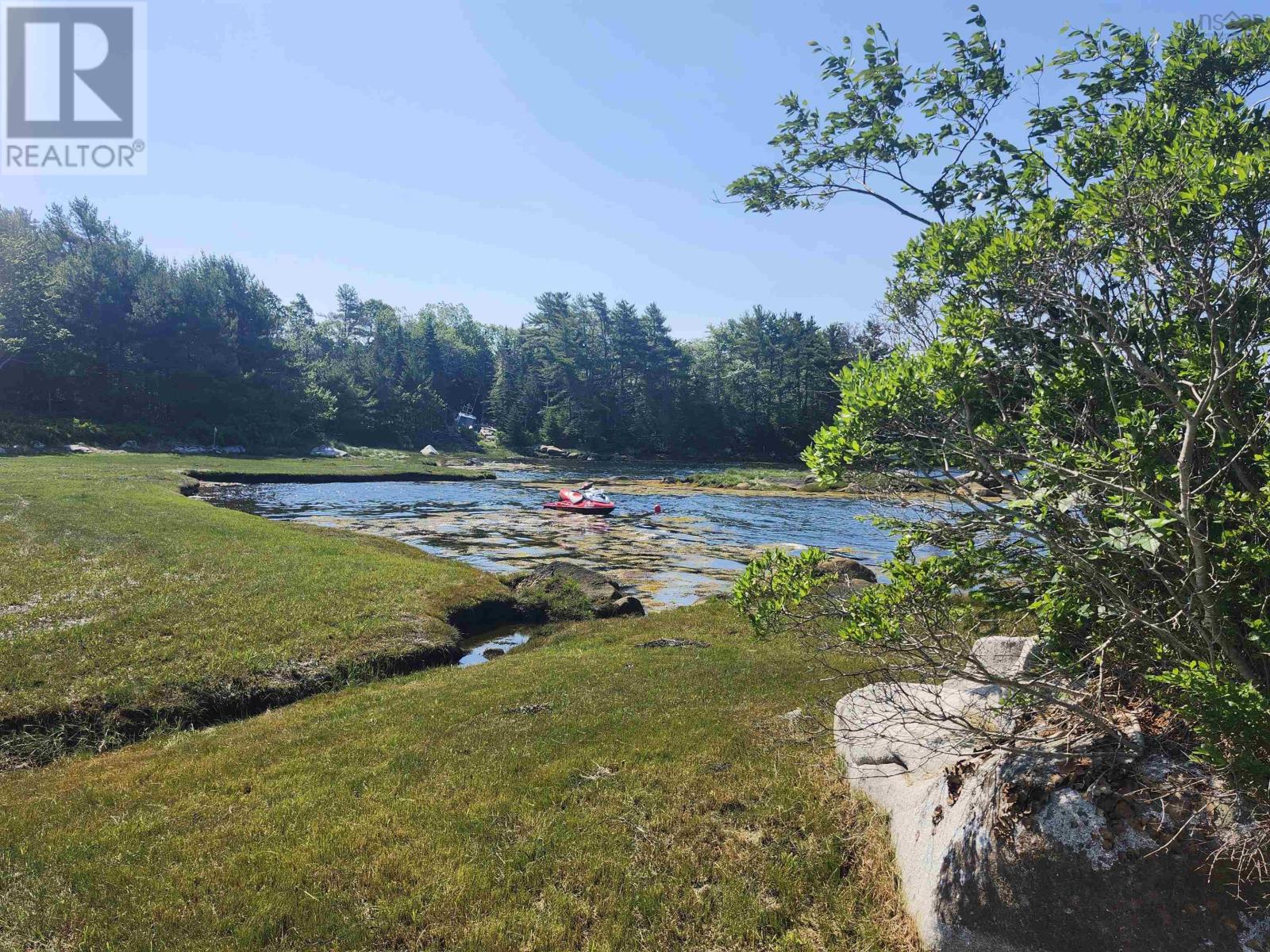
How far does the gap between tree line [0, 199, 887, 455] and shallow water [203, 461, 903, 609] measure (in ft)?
125

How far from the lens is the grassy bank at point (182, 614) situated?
1329cm

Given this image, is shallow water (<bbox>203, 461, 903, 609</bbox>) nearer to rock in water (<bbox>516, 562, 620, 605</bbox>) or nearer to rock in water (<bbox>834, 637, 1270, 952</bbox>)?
rock in water (<bbox>516, 562, 620, 605</bbox>)

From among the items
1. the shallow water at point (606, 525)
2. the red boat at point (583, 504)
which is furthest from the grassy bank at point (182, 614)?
the red boat at point (583, 504)

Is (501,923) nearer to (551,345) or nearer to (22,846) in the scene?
(22,846)

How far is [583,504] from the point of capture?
5203cm

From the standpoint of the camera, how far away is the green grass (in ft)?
23.0

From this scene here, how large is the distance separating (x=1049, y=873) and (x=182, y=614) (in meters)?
19.5

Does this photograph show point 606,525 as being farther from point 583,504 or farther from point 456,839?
point 456,839

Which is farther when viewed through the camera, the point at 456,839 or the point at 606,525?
the point at 606,525

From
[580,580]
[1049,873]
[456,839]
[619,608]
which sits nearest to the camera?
[1049,873]

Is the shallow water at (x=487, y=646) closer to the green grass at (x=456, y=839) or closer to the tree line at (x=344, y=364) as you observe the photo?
the green grass at (x=456, y=839)

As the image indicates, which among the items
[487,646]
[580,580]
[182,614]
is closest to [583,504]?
[580,580]

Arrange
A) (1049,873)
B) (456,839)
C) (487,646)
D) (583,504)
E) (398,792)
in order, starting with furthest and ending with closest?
(583,504) < (487,646) < (398,792) < (456,839) < (1049,873)

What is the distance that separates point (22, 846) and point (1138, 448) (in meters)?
13.1
